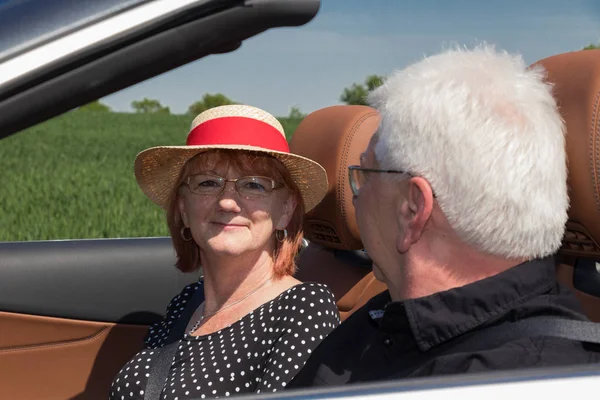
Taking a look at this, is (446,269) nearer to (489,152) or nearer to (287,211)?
(489,152)

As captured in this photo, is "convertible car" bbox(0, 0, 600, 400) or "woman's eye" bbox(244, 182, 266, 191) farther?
"woman's eye" bbox(244, 182, 266, 191)

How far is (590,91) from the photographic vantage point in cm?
185

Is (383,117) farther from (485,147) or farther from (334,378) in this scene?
(334,378)

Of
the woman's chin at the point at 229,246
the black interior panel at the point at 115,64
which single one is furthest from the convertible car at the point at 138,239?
the woman's chin at the point at 229,246

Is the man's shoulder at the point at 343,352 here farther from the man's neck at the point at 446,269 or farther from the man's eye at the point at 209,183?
the man's eye at the point at 209,183

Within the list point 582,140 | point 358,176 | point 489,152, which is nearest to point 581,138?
point 582,140

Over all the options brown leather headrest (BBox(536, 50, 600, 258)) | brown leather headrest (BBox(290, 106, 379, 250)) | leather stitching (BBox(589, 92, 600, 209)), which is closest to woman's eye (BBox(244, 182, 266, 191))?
brown leather headrest (BBox(290, 106, 379, 250))

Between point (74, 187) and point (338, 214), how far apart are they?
12.3m

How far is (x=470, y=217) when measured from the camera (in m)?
1.64

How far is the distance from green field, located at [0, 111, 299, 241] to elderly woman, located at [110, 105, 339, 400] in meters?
0.50

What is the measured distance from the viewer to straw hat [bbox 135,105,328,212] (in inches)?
100

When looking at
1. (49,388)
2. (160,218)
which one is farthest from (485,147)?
(160,218)

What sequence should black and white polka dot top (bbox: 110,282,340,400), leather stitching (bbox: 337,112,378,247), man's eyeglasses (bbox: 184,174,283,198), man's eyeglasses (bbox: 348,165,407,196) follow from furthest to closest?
1. leather stitching (bbox: 337,112,378,247)
2. man's eyeglasses (bbox: 184,174,283,198)
3. black and white polka dot top (bbox: 110,282,340,400)
4. man's eyeglasses (bbox: 348,165,407,196)

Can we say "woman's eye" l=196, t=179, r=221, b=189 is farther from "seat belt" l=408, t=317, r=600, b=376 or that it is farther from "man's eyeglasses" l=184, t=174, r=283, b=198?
"seat belt" l=408, t=317, r=600, b=376
